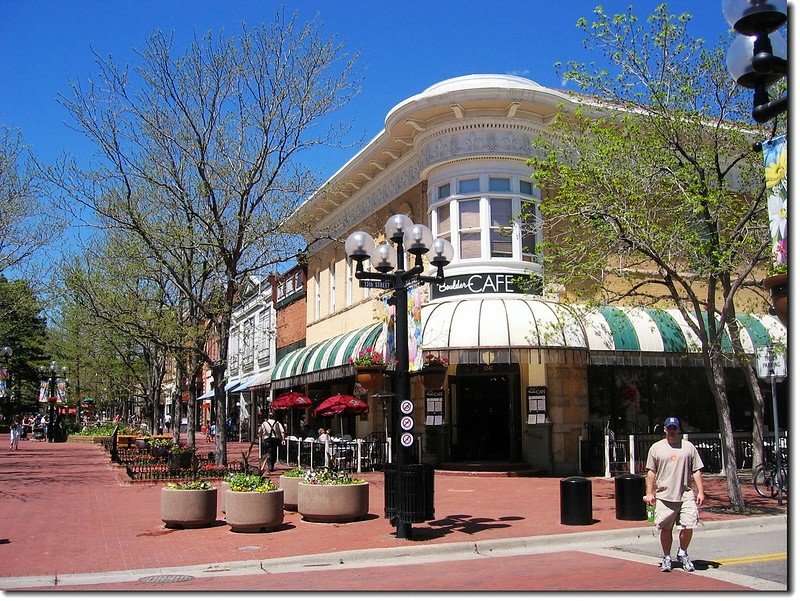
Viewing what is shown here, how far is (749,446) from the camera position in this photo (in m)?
23.3

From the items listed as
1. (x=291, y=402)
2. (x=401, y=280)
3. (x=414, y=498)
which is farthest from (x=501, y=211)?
(x=414, y=498)

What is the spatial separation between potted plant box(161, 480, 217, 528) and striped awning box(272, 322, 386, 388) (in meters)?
10.1

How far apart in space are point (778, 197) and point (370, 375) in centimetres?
854

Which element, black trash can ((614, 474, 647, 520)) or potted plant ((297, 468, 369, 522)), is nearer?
potted plant ((297, 468, 369, 522))

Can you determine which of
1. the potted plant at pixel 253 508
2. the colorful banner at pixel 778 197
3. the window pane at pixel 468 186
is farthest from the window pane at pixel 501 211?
the colorful banner at pixel 778 197

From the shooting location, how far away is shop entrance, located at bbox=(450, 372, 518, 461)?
918 inches

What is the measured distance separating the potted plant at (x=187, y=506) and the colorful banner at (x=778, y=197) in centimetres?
969

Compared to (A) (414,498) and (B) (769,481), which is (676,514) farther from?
(B) (769,481)

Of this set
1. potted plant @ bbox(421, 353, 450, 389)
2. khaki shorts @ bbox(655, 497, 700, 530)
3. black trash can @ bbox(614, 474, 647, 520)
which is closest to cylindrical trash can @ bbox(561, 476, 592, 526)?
black trash can @ bbox(614, 474, 647, 520)

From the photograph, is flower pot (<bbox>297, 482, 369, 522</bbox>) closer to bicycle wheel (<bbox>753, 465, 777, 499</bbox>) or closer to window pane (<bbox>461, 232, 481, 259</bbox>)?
bicycle wheel (<bbox>753, 465, 777, 499</bbox>)

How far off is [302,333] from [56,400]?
58.8 feet

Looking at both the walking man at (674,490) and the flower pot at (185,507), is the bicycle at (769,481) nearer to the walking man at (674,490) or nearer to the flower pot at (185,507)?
the walking man at (674,490)

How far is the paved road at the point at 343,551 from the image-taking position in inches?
346

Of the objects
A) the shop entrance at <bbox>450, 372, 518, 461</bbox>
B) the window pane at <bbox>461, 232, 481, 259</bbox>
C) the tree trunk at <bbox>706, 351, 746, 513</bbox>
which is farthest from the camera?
the shop entrance at <bbox>450, 372, 518, 461</bbox>
